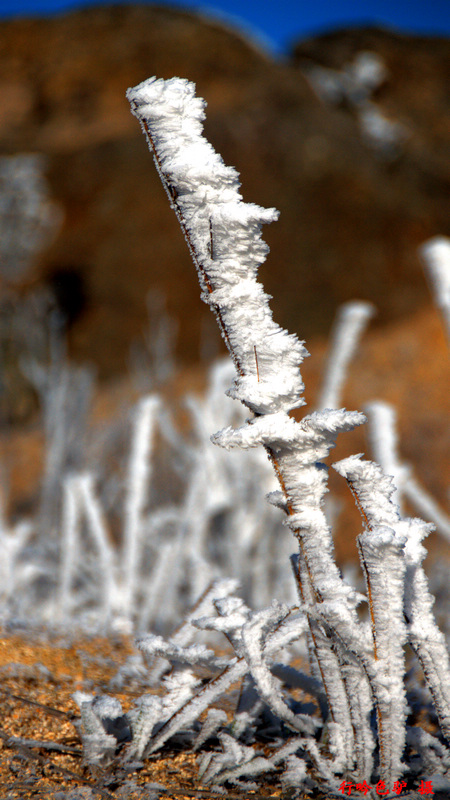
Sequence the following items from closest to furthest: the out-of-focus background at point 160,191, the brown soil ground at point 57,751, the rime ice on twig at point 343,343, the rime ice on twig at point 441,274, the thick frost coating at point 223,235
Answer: the thick frost coating at point 223,235
the brown soil ground at point 57,751
the rime ice on twig at point 441,274
the rime ice on twig at point 343,343
the out-of-focus background at point 160,191

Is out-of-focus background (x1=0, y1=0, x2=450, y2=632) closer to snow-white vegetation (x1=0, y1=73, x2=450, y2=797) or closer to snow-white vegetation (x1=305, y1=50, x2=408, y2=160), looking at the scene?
snow-white vegetation (x1=305, y1=50, x2=408, y2=160)

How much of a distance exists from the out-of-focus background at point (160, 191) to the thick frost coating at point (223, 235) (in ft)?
13.5

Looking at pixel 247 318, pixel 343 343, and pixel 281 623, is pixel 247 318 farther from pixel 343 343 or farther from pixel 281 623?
pixel 343 343

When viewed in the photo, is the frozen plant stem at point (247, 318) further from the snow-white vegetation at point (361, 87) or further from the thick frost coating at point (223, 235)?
the snow-white vegetation at point (361, 87)

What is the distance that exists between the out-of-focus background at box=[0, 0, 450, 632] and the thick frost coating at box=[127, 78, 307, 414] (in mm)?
4101

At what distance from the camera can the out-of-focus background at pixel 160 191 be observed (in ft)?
22.6

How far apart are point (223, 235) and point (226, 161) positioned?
7.92 m

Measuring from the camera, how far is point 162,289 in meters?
7.95

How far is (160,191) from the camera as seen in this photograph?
26.8 feet

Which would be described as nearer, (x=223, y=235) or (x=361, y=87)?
(x=223, y=235)

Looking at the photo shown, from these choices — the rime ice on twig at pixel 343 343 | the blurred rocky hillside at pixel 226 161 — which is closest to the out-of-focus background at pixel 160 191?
the blurred rocky hillside at pixel 226 161

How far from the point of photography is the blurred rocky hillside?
7805mm

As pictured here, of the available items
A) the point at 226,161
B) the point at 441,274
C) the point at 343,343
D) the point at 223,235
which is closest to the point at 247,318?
the point at 223,235

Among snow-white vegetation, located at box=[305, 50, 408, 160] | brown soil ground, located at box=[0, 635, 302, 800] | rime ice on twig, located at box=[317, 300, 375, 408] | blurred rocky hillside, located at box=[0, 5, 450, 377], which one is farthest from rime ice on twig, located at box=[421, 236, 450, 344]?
snow-white vegetation, located at box=[305, 50, 408, 160]
